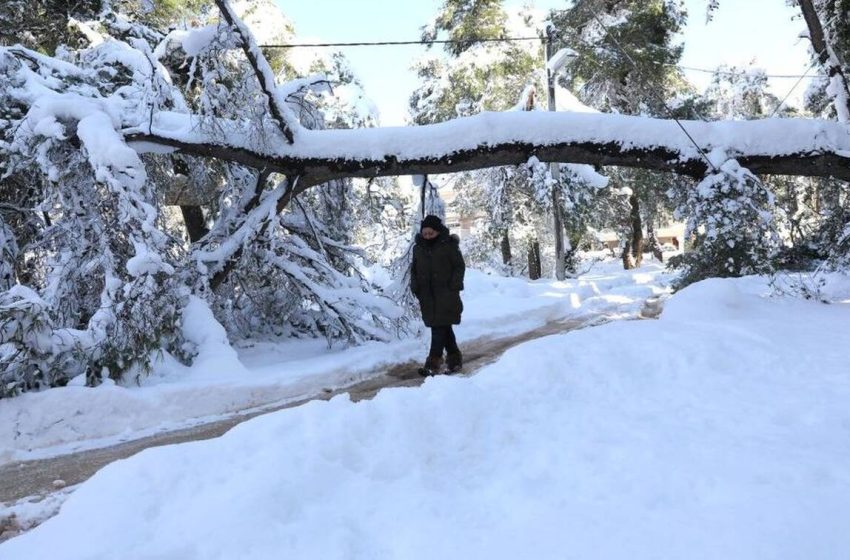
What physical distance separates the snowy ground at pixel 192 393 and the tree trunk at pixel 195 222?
348cm

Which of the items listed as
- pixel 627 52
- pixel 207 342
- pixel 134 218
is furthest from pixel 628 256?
pixel 134 218

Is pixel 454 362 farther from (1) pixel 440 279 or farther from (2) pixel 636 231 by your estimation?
(2) pixel 636 231

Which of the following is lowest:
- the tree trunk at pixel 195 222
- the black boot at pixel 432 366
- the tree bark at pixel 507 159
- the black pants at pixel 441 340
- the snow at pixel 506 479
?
the black boot at pixel 432 366

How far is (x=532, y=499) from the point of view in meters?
2.54

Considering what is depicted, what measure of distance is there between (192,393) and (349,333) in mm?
2424

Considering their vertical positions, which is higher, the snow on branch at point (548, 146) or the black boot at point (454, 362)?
the snow on branch at point (548, 146)

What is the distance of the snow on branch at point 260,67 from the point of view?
6.73 meters

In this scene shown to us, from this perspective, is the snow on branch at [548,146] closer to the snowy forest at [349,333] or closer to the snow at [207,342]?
the snowy forest at [349,333]

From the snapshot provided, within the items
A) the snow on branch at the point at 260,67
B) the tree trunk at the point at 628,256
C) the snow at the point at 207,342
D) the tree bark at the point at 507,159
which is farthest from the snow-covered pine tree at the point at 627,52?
the snow at the point at 207,342

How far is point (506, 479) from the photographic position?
276cm

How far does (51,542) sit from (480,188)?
64.7ft

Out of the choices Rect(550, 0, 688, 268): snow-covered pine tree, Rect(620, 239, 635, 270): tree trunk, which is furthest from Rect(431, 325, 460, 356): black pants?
Rect(620, 239, 635, 270): tree trunk

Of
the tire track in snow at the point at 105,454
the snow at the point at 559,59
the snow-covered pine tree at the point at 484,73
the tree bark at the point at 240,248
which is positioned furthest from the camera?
the snow-covered pine tree at the point at 484,73

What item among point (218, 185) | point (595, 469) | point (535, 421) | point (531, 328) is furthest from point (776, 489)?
point (218, 185)
